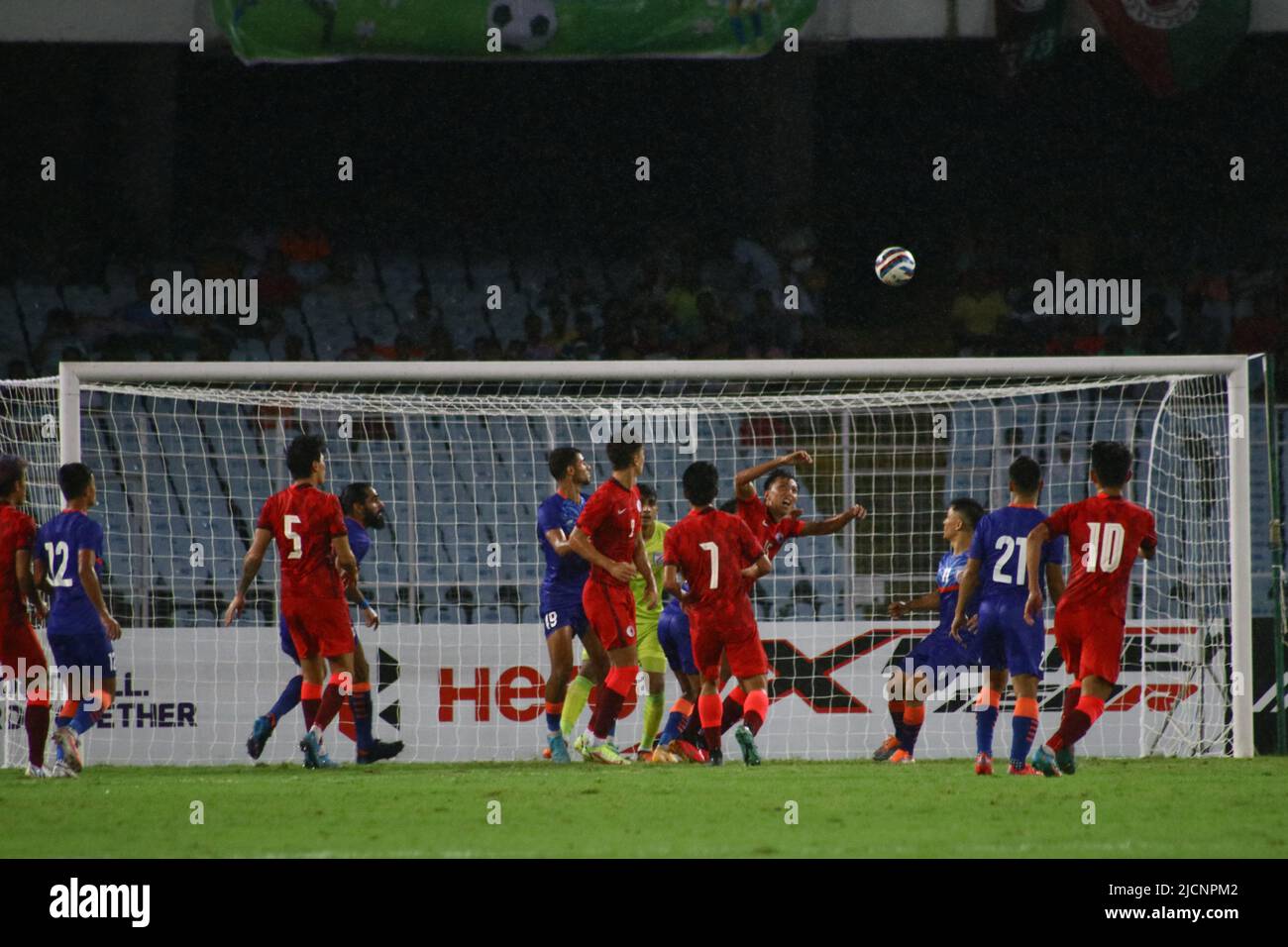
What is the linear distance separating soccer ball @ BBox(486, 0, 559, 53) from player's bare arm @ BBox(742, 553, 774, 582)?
27.8 feet

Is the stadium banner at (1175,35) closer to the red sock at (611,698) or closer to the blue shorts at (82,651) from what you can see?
the red sock at (611,698)

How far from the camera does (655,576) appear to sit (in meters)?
10.4

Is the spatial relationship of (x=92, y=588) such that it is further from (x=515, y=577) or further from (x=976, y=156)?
(x=976, y=156)

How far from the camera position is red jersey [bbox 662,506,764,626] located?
888 centimetres

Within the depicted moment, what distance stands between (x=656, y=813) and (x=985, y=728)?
2718 mm

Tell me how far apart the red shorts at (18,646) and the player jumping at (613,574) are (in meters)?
2.84

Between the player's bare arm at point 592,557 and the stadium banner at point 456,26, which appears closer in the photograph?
the player's bare arm at point 592,557

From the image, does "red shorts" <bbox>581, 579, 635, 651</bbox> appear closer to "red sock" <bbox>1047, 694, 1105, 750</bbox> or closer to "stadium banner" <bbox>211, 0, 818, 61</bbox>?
"red sock" <bbox>1047, 694, 1105, 750</bbox>

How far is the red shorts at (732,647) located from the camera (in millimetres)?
8891

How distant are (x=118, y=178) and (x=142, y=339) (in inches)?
79.1
